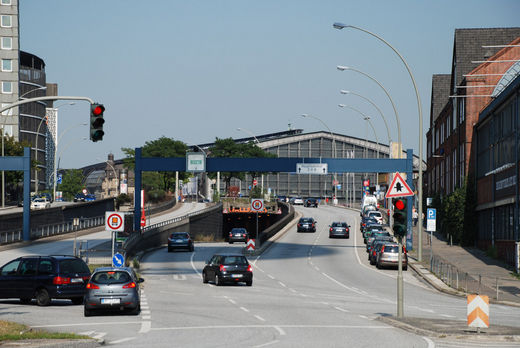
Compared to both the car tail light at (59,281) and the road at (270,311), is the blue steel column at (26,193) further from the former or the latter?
the car tail light at (59,281)

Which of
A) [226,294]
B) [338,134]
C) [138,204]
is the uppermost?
[338,134]

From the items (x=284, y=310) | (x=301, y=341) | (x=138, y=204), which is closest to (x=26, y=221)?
(x=138, y=204)

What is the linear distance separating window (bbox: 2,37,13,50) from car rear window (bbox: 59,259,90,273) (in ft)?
365

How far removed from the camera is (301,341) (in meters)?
17.2

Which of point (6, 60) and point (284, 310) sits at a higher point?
point (6, 60)

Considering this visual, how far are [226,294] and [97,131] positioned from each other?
477 inches

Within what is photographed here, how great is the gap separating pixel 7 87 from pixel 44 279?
112 m

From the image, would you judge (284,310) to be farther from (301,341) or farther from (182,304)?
(301,341)

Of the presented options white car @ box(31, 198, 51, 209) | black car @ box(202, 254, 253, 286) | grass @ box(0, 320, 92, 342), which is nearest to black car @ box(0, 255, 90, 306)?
grass @ box(0, 320, 92, 342)

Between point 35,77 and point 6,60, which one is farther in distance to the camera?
point 35,77

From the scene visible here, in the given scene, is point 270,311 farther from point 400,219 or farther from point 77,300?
point 77,300

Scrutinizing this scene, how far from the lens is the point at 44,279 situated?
26141 millimetres

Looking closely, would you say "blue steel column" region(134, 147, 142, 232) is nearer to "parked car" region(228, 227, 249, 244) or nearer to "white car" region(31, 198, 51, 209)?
"parked car" region(228, 227, 249, 244)

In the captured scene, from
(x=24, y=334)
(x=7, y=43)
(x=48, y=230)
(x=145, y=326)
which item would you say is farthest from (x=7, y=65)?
(x=24, y=334)
